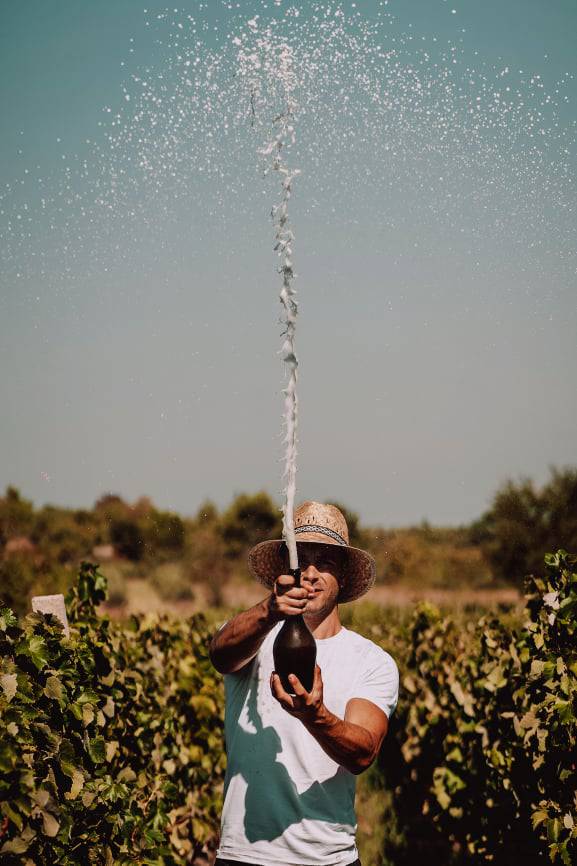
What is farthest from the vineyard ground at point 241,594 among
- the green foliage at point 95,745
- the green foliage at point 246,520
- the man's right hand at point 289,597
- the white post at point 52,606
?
the man's right hand at point 289,597

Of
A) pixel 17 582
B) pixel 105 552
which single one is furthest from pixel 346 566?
pixel 105 552

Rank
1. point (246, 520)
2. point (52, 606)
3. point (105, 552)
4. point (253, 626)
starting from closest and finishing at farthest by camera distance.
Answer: point (253, 626)
point (52, 606)
point (246, 520)
point (105, 552)

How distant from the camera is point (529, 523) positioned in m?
34.9

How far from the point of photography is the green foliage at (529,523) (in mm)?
33375

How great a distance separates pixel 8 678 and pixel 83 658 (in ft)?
2.89

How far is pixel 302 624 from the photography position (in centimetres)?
225

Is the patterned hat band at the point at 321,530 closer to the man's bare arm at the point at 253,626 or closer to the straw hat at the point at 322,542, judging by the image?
the straw hat at the point at 322,542

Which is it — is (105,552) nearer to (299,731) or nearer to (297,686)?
(299,731)

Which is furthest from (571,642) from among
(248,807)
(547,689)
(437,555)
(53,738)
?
(437,555)

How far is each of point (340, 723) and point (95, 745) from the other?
98cm

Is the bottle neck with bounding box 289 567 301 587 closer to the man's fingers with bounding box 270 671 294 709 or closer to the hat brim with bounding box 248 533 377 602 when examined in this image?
the man's fingers with bounding box 270 671 294 709

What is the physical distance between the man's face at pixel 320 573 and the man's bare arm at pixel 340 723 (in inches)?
13.2

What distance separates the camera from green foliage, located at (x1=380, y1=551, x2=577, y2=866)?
3523mm

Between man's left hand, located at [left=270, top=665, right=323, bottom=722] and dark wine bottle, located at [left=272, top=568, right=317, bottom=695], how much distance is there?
1 centimetres
